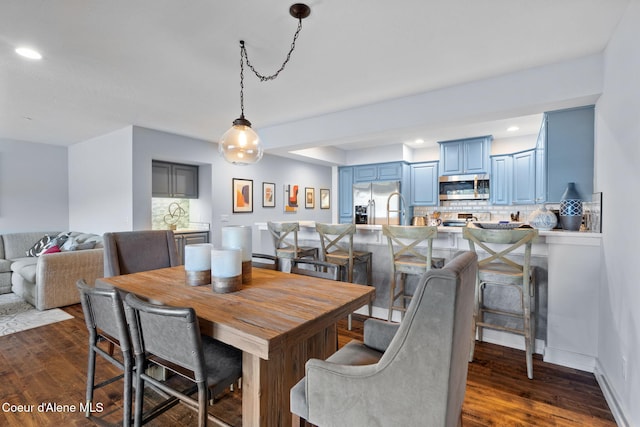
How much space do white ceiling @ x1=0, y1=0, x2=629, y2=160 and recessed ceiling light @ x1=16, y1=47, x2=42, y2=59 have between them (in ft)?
0.19

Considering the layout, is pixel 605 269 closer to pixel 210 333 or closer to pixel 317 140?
pixel 210 333

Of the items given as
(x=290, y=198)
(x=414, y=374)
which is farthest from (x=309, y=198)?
(x=414, y=374)

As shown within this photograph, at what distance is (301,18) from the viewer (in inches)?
75.1

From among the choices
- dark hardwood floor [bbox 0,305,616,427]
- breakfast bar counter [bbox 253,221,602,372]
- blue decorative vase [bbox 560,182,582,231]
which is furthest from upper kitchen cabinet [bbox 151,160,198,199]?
blue decorative vase [bbox 560,182,582,231]

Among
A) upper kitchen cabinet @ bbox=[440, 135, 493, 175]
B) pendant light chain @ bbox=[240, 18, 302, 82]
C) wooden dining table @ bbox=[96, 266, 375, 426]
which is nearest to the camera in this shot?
wooden dining table @ bbox=[96, 266, 375, 426]

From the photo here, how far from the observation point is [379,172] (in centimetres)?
624

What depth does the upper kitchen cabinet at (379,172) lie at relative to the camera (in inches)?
237

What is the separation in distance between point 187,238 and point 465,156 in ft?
16.4

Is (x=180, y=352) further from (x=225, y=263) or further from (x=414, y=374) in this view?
(x=414, y=374)

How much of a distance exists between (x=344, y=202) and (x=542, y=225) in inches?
171

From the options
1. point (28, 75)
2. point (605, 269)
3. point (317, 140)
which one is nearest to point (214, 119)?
point (317, 140)

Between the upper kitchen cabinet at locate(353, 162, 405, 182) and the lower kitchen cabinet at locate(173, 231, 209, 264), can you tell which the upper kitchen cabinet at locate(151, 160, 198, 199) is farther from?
the upper kitchen cabinet at locate(353, 162, 405, 182)

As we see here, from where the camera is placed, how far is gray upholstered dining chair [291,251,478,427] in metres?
0.86

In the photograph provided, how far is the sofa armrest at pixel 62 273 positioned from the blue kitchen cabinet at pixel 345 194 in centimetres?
446
